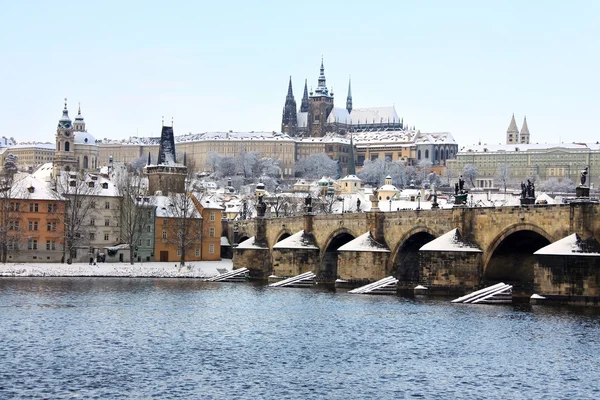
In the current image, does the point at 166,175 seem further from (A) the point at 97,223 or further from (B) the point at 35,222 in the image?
(B) the point at 35,222

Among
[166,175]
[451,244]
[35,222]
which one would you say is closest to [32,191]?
[35,222]

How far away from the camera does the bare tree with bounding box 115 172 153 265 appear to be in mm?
92812

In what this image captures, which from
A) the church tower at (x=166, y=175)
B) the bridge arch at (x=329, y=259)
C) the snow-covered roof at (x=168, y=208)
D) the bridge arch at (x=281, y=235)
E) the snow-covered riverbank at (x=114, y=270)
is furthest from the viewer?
the church tower at (x=166, y=175)

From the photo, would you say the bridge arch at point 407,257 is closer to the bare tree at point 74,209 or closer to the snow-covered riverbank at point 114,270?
the snow-covered riverbank at point 114,270

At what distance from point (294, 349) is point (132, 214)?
57.8 meters

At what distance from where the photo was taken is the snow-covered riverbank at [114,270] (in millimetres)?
79125

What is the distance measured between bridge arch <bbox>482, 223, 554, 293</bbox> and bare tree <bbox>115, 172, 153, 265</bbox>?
41.4m

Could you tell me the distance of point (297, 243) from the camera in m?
77.0

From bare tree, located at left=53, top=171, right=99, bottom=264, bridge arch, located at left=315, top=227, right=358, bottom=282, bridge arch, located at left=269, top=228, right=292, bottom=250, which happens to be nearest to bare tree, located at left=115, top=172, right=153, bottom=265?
bare tree, located at left=53, top=171, right=99, bottom=264

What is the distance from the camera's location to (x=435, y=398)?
3141cm

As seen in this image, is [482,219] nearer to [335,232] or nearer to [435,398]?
[335,232]

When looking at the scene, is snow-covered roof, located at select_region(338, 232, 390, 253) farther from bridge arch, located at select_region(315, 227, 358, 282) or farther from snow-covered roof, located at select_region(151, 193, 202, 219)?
snow-covered roof, located at select_region(151, 193, 202, 219)

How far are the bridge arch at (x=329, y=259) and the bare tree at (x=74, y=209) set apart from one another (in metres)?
23.7

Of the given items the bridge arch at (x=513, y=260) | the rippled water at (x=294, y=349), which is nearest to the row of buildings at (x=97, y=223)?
the rippled water at (x=294, y=349)
